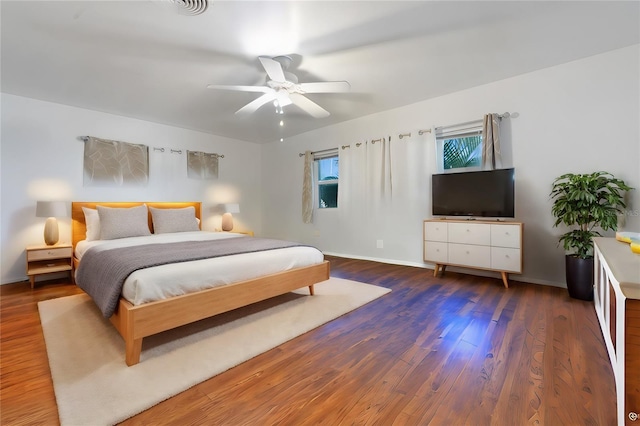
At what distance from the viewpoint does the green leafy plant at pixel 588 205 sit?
245cm

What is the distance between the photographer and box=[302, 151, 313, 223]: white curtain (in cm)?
525

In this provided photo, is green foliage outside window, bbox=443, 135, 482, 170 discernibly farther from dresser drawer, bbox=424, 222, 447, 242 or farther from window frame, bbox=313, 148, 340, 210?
window frame, bbox=313, 148, 340, 210

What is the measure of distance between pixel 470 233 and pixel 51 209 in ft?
16.9

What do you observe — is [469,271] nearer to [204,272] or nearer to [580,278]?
[580,278]

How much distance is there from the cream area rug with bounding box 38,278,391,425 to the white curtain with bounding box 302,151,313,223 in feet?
8.71

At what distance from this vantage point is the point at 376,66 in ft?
9.36

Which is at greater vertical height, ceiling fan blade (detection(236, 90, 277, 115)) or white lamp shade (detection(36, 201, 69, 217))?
ceiling fan blade (detection(236, 90, 277, 115))

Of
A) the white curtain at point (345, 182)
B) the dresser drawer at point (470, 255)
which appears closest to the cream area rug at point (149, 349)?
the dresser drawer at point (470, 255)

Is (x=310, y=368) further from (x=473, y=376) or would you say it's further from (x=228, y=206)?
(x=228, y=206)

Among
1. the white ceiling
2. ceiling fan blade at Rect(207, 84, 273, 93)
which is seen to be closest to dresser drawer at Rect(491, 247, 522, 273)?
the white ceiling

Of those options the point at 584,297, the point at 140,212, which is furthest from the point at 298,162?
the point at 584,297

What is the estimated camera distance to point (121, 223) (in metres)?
3.51

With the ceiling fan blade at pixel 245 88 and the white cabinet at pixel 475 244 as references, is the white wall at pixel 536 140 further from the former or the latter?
the ceiling fan blade at pixel 245 88

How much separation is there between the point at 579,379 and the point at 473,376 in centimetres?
54
